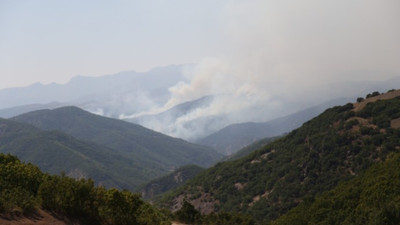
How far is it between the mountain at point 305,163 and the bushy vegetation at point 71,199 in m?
96.8

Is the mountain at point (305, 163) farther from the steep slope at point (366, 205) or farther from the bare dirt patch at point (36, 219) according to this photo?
the bare dirt patch at point (36, 219)

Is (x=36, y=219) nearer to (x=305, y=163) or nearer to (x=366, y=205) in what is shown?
(x=366, y=205)

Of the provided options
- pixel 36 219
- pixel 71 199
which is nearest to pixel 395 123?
pixel 71 199

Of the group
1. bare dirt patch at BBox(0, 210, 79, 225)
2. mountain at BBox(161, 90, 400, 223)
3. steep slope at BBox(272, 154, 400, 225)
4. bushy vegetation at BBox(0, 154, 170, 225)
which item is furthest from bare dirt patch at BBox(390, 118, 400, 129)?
bare dirt patch at BBox(0, 210, 79, 225)

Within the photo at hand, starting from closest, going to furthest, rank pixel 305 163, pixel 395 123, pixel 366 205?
pixel 366 205, pixel 395 123, pixel 305 163

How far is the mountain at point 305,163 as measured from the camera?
400ft

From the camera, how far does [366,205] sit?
2453 inches

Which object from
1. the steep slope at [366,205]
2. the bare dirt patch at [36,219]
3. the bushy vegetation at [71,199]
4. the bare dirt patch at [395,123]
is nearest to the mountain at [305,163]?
the bare dirt patch at [395,123]

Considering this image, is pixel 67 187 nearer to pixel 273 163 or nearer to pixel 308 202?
pixel 308 202

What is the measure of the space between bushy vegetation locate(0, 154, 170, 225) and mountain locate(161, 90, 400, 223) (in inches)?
3810

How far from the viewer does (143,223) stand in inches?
1096

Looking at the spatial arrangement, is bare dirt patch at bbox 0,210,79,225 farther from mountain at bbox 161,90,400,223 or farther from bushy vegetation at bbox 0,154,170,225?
mountain at bbox 161,90,400,223

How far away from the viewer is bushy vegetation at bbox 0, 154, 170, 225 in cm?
2352

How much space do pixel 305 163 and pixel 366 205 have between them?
7802 cm
